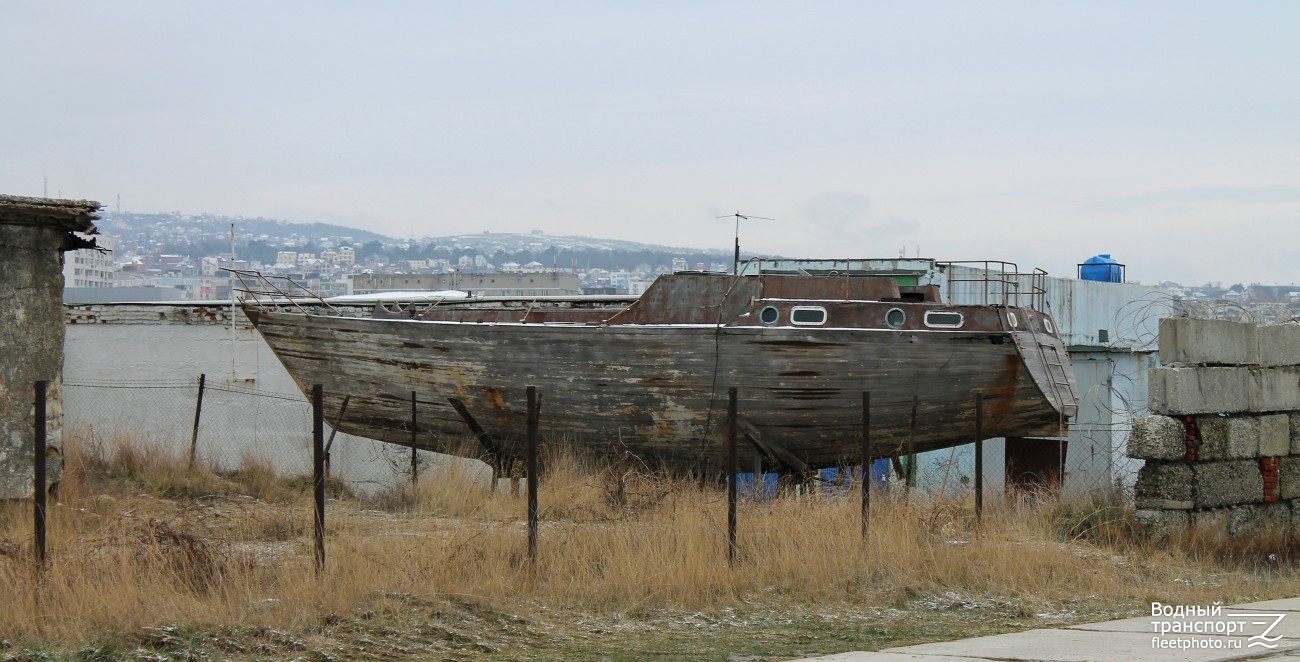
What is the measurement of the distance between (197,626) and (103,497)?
6.96 metres

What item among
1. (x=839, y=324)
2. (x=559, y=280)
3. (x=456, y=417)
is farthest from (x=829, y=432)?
(x=559, y=280)

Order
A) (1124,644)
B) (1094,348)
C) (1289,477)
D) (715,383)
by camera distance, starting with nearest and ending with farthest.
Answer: (1124,644), (1289,477), (715,383), (1094,348)

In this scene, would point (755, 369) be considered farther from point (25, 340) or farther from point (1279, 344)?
point (25, 340)

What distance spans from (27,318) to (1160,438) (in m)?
10.7

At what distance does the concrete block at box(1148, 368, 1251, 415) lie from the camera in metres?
12.0

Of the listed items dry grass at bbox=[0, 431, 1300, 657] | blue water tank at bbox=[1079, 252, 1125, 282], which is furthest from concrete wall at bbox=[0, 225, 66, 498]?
blue water tank at bbox=[1079, 252, 1125, 282]

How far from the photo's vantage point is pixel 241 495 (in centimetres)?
1455

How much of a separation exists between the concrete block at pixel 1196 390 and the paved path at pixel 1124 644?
4057 millimetres

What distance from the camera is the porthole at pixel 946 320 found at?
15008 millimetres

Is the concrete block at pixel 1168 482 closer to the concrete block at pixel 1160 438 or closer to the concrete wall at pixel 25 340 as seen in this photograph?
the concrete block at pixel 1160 438

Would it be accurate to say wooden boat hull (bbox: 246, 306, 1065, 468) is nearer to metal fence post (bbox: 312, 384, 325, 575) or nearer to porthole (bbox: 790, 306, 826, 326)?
porthole (bbox: 790, 306, 826, 326)

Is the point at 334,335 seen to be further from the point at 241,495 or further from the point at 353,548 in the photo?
the point at 353,548

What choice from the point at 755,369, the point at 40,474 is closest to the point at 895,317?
the point at 755,369

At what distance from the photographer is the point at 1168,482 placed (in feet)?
39.3
